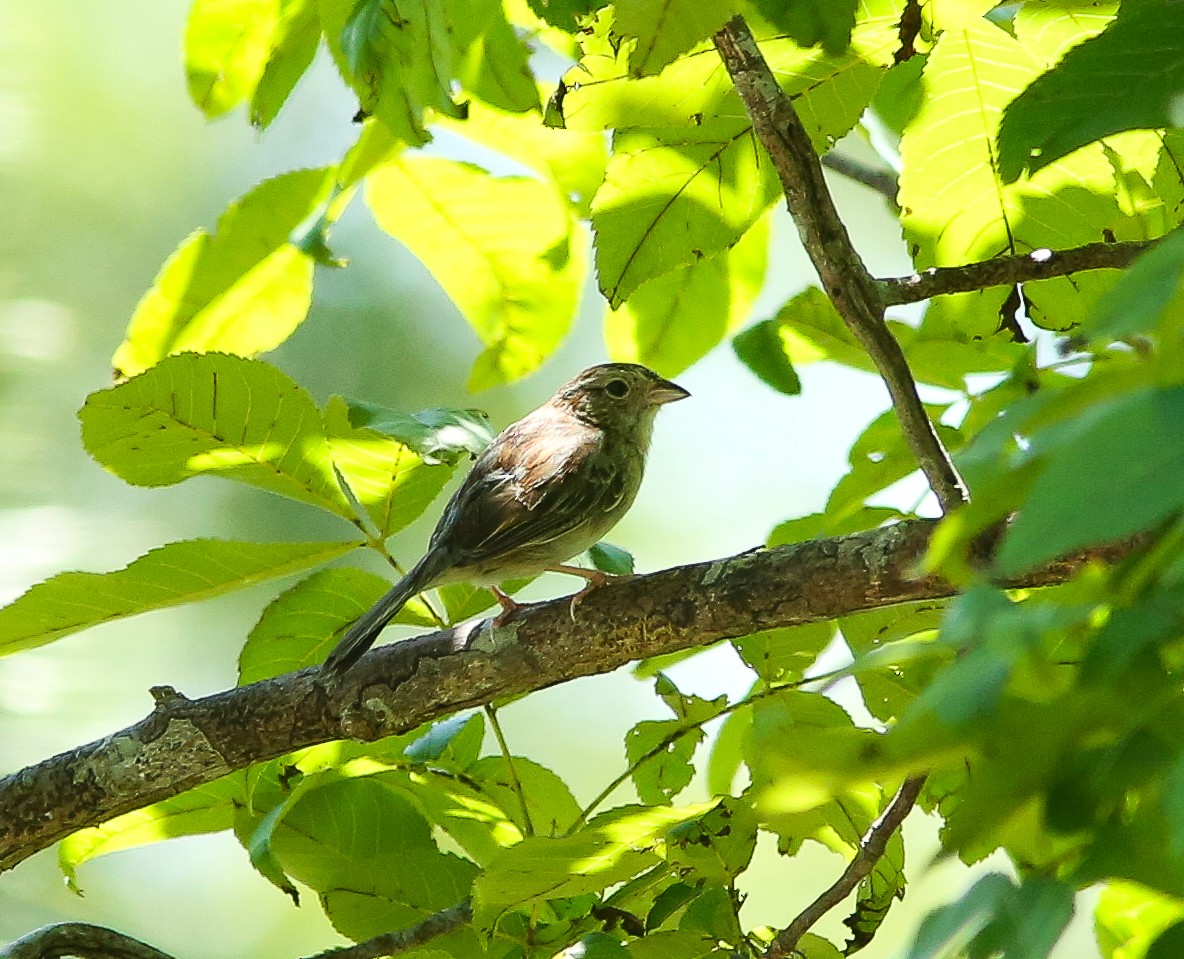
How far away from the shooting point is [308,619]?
2.62 metres

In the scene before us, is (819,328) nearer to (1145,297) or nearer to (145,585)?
(145,585)

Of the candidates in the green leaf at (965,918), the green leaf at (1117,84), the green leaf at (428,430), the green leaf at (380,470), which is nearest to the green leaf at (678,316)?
the green leaf at (428,430)

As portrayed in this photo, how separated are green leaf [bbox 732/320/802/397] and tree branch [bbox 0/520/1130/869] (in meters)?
0.28

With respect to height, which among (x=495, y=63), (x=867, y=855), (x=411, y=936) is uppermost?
(x=495, y=63)

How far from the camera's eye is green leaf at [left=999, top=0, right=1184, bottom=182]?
116 centimetres

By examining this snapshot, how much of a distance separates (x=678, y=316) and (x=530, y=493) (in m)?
1.00

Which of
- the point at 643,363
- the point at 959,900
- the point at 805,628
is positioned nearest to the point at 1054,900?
the point at 959,900

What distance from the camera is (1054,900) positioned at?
26.1 inches

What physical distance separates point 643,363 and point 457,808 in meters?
0.95

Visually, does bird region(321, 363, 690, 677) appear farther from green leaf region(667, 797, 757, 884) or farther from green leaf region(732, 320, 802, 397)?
green leaf region(667, 797, 757, 884)

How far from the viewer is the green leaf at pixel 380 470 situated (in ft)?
8.09

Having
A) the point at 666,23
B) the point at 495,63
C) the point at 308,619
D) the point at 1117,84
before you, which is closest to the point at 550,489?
the point at 308,619

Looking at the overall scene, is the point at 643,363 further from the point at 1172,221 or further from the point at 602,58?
the point at 1172,221

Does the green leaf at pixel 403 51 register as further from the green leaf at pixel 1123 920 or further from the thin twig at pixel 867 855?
the green leaf at pixel 1123 920
